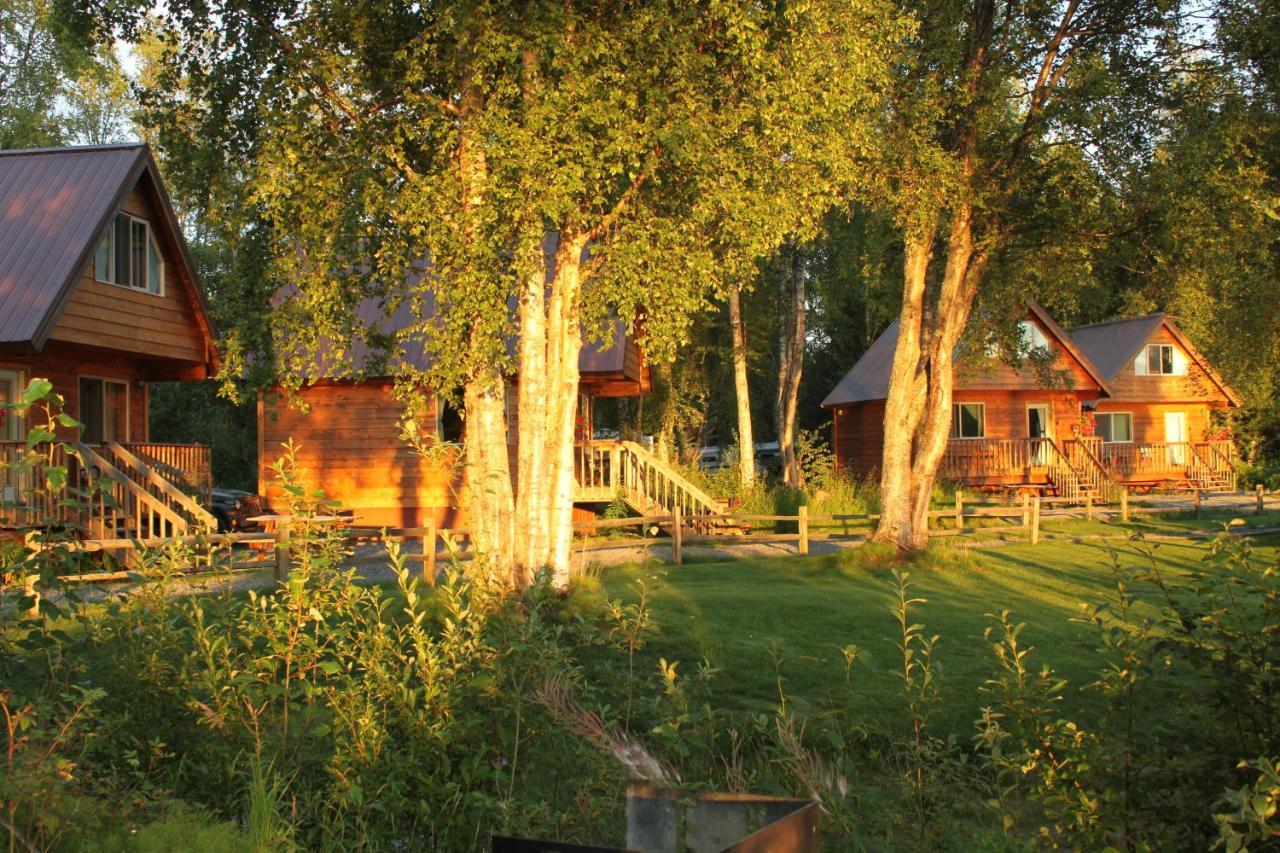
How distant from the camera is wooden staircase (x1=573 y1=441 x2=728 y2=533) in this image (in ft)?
82.5

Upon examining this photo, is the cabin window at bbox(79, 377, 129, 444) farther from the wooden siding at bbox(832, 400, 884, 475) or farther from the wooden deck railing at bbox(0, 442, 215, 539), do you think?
the wooden siding at bbox(832, 400, 884, 475)

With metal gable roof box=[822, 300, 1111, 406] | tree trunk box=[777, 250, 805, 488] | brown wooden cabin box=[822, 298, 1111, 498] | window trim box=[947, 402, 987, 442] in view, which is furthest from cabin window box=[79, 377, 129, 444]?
window trim box=[947, 402, 987, 442]

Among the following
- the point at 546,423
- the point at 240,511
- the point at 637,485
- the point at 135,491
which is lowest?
the point at 240,511

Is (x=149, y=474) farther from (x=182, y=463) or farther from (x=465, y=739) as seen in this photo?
(x=465, y=739)

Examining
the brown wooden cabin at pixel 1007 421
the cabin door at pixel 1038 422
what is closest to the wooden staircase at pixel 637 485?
the brown wooden cabin at pixel 1007 421

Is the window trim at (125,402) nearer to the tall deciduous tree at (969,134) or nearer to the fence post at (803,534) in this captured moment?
the fence post at (803,534)

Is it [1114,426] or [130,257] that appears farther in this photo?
[1114,426]

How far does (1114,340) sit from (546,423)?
38.1m

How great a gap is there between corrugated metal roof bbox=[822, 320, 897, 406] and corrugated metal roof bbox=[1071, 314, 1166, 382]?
9349mm

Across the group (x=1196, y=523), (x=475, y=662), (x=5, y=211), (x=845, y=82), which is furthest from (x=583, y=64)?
(x=1196, y=523)

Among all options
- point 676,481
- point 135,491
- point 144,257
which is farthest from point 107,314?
point 676,481

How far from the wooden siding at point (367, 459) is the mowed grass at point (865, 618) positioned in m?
7.86

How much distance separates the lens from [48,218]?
807 inches

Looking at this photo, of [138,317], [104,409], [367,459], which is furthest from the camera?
[367,459]
